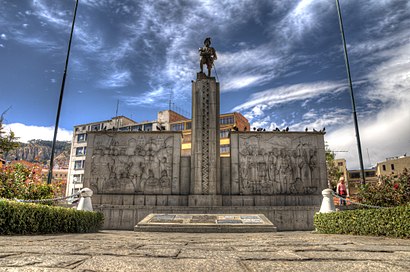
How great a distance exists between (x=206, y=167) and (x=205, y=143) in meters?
1.38

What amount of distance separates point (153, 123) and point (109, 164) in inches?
1698

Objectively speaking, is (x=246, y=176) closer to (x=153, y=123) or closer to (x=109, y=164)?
(x=109, y=164)

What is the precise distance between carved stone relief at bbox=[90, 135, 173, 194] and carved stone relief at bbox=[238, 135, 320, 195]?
172 inches

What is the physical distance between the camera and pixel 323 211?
37.0 feet

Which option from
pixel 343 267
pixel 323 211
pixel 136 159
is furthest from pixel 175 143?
pixel 343 267

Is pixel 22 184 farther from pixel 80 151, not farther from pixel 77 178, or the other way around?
pixel 80 151

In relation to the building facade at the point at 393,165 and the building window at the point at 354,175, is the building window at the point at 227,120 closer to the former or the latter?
the building facade at the point at 393,165

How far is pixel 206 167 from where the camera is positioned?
17.4 metres

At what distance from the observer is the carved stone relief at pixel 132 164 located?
17594 millimetres

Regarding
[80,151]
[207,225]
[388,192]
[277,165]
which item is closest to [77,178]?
[80,151]

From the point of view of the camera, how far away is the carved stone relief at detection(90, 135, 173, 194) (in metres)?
17.6

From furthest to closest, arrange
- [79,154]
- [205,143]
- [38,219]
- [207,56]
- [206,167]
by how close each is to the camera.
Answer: [79,154], [207,56], [205,143], [206,167], [38,219]

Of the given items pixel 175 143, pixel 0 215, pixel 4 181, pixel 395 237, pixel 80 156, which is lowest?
pixel 395 237

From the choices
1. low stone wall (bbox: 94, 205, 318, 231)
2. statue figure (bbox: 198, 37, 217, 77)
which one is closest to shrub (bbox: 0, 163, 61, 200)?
low stone wall (bbox: 94, 205, 318, 231)
